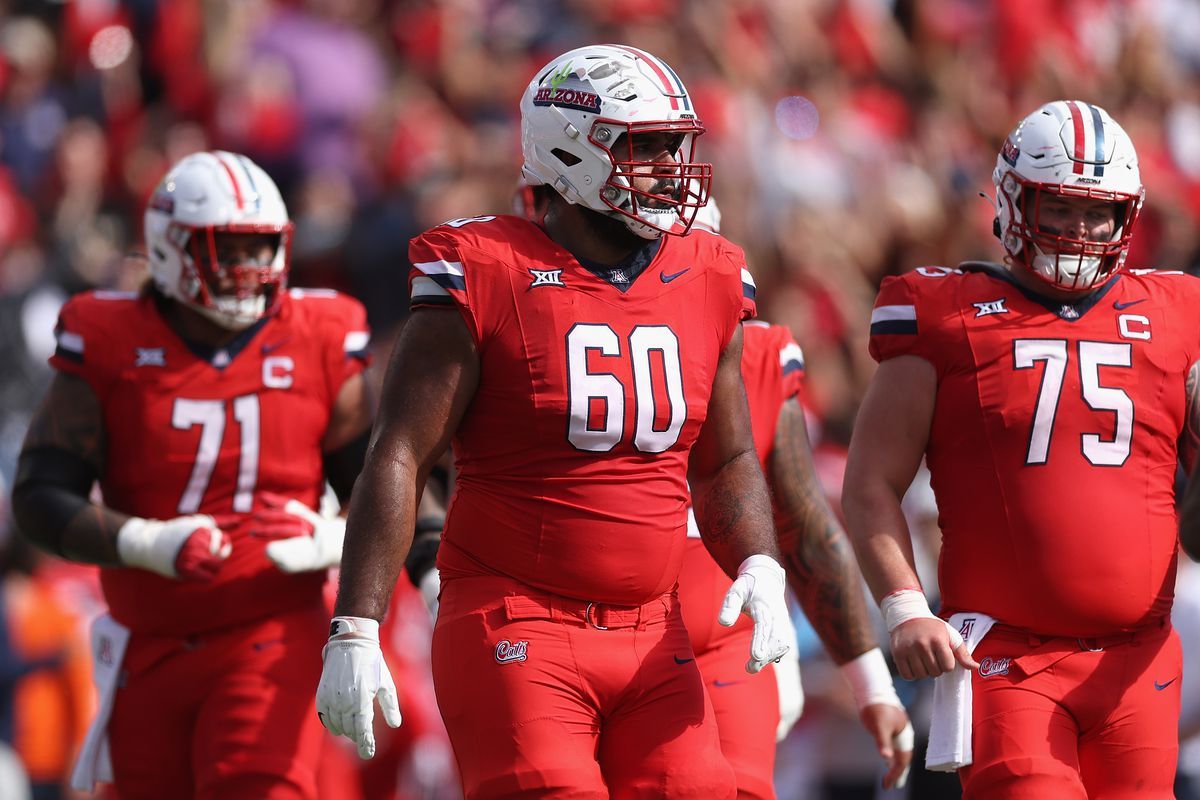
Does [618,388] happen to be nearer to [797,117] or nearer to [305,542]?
[305,542]

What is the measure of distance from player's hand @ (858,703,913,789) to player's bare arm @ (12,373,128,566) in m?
2.15

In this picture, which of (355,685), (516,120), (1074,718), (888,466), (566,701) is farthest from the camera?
(516,120)

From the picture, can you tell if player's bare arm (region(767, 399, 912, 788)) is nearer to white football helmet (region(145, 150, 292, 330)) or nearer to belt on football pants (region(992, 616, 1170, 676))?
belt on football pants (region(992, 616, 1170, 676))

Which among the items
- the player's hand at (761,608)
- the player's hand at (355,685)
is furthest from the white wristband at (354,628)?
the player's hand at (761,608)

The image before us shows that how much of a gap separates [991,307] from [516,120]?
6.38 m

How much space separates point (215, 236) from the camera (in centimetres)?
577

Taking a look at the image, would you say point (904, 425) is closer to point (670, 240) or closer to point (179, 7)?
point (670, 240)

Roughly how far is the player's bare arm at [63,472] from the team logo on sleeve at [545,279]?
1.83 metres

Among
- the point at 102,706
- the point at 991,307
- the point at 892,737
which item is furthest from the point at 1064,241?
the point at 102,706

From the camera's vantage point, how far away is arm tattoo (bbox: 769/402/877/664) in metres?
5.43

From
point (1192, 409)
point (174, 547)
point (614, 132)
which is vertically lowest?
point (174, 547)

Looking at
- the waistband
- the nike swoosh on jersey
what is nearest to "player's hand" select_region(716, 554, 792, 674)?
the waistband

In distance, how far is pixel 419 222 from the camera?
10039 millimetres

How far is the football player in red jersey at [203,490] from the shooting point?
18.0ft
